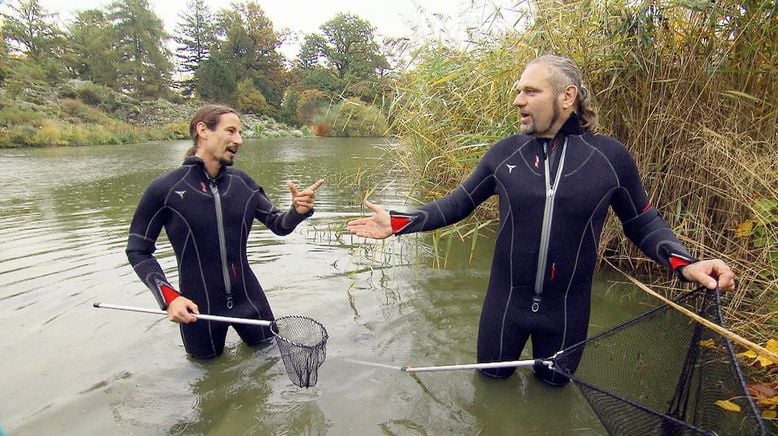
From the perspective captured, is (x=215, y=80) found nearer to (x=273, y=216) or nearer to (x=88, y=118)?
(x=88, y=118)

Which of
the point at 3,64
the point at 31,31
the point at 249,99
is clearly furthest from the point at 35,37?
the point at 249,99

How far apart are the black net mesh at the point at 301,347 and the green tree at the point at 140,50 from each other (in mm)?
50189

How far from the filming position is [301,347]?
246cm

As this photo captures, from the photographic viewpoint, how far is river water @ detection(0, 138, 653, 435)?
262 centimetres

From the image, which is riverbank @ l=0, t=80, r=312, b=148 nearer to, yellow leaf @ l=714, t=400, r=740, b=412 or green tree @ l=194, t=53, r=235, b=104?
green tree @ l=194, t=53, r=235, b=104

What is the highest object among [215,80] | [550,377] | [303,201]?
[215,80]

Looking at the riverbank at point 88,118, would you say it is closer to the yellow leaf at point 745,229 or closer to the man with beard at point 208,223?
the man with beard at point 208,223

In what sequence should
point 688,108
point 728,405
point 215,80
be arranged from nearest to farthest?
point 728,405 < point 688,108 < point 215,80

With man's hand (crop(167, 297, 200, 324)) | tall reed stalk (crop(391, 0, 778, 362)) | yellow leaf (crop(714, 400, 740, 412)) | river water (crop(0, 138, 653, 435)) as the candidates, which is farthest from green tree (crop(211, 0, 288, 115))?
yellow leaf (crop(714, 400, 740, 412))

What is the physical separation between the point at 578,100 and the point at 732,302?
194 centimetres

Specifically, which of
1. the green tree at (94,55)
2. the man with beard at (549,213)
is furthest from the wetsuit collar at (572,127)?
the green tree at (94,55)

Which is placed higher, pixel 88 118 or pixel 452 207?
pixel 88 118

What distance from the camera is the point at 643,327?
2289 millimetres

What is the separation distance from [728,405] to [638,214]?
3.24 feet
